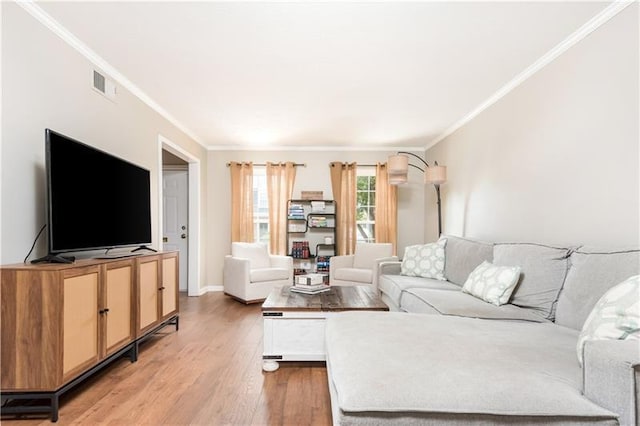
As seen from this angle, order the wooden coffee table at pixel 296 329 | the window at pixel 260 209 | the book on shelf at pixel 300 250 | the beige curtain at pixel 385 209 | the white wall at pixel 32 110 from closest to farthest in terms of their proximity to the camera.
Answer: the white wall at pixel 32 110 → the wooden coffee table at pixel 296 329 → the book on shelf at pixel 300 250 → the beige curtain at pixel 385 209 → the window at pixel 260 209

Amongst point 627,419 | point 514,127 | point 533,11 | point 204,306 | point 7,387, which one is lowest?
point 204,306

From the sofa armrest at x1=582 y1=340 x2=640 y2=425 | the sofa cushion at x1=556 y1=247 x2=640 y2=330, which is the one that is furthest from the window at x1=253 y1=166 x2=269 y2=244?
the sofa armrest at x1=582 y1=340 x2=640 y2=425

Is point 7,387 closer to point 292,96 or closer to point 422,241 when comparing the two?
point 292,96

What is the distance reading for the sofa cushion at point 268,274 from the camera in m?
4.70

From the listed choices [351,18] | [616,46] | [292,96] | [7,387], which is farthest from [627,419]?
[292,96]

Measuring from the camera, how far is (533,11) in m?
2.13

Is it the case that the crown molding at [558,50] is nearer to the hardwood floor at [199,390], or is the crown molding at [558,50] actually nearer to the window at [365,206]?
the window at [365,206]

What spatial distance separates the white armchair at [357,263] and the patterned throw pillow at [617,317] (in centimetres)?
329

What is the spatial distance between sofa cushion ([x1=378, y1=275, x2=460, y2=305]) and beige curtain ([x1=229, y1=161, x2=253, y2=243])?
102 inches

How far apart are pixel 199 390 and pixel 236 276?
266cm

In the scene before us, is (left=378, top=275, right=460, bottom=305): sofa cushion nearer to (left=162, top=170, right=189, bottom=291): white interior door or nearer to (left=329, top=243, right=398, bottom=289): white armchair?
(left=329, top=243, right=398, bottom=289): white armchair

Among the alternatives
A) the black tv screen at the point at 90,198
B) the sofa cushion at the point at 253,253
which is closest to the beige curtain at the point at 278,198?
the sofa cushion at the point at 253,253

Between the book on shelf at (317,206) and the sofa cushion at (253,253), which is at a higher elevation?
the book on shelf at (317,206)

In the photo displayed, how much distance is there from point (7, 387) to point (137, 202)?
1.62m
